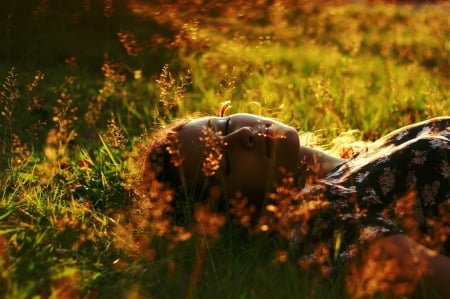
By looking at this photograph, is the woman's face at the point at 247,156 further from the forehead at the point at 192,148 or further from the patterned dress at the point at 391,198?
the patterned dress at the point at 391,198

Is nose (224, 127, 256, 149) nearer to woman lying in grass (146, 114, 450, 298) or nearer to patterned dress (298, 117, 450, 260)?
woman lying in grass (146, 114, 450, 298)

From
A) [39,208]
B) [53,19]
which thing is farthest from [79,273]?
[53,19]

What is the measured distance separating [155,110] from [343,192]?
876 millimetres

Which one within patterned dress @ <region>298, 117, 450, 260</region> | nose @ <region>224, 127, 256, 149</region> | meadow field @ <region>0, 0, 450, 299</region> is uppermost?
nose @ <region>224, 127, 256, 149</region>

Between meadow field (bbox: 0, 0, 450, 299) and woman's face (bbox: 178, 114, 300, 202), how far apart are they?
0.17 meters

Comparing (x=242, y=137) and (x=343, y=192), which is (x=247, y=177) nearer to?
(x=242, y=137)

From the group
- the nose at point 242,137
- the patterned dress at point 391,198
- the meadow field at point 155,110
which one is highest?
the nose at point 242,137

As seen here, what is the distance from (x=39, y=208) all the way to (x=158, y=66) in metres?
3.86

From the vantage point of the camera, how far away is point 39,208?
330 centimetres

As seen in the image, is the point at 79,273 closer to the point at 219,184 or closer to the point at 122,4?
the point at 219,184

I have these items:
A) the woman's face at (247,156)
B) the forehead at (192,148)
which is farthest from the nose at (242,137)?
the forehead at (192,148)

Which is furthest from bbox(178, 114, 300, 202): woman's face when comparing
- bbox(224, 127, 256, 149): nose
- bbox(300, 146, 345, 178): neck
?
bbox(300, 146, 345, 178): neck

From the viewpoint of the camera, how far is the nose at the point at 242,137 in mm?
3326

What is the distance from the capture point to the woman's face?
3.38 m
